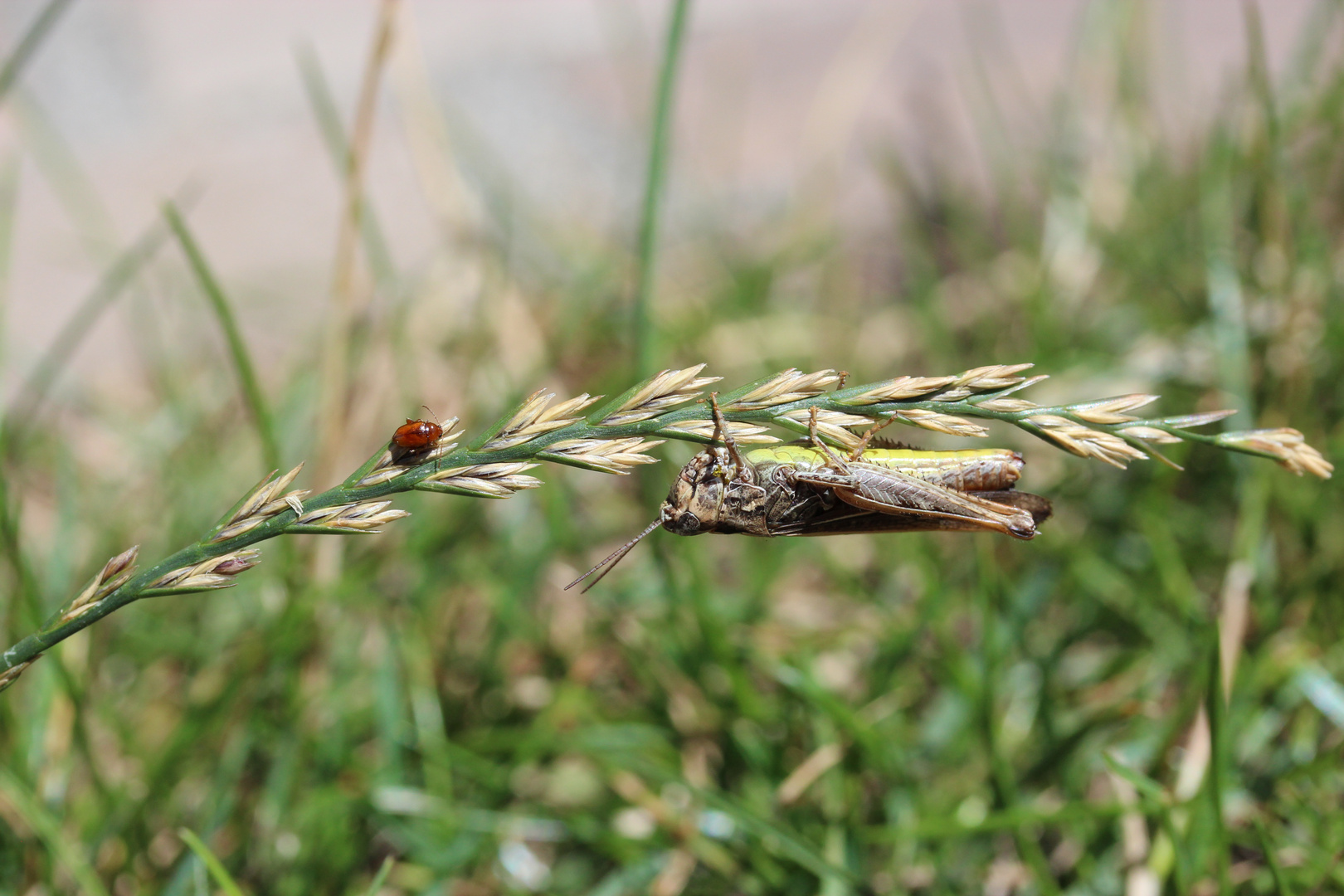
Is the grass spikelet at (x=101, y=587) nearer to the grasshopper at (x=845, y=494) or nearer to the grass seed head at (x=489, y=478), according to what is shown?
the grass seed head at (x=489, y=478)

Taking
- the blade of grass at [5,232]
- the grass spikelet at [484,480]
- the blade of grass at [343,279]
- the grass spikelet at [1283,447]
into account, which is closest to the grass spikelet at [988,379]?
the grass spikelet at [1283,447]

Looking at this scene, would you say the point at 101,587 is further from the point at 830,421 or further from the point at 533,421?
the point at 830,421

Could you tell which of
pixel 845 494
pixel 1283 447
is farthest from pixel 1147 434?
pixel 845 494

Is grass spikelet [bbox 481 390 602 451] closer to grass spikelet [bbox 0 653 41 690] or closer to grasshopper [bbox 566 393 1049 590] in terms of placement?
grasshopper [bbox 566 393 1049 590]

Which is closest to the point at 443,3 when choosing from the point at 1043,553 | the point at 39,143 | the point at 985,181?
the point at 39,143

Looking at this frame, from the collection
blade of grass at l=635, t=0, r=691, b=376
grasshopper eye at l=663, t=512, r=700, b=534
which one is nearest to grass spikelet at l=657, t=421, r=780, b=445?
grasshopper eye at l=663, t=512, r=700, b=534

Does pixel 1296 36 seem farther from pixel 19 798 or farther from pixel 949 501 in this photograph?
pixel 19 798
